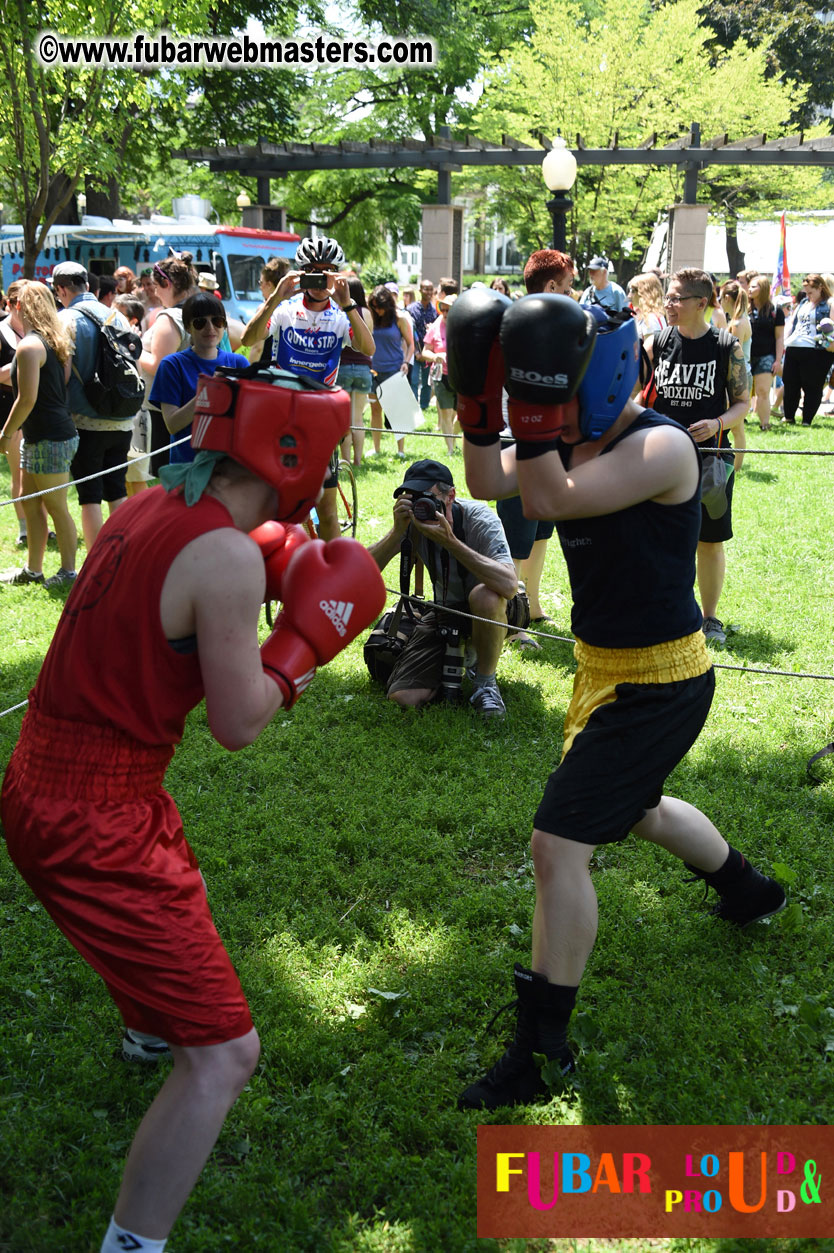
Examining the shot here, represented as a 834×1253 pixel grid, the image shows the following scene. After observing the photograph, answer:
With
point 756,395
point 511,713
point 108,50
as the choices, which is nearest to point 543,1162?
point 511,713

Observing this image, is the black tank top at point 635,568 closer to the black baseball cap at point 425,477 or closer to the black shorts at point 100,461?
the black baseball cap at point 425,477

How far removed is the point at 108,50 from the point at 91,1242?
13.8m

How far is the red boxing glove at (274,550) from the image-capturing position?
2252 millimetres

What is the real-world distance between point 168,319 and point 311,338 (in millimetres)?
1039

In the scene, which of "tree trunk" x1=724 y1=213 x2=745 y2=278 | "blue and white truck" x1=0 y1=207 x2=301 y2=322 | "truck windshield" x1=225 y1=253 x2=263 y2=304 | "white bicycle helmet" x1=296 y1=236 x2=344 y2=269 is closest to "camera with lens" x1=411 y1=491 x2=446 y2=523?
"white bicycle helmet" x1=296 y1=236 x2=344 y2=269

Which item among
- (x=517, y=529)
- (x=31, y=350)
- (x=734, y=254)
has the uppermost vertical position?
(x=734, y=254)

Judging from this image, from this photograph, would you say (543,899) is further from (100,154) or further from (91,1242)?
(100,154)

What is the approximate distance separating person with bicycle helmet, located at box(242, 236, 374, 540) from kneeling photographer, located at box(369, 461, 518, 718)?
193cm

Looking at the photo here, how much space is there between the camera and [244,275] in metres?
19.5

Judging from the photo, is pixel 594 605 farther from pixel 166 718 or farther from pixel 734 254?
pixel 734 254

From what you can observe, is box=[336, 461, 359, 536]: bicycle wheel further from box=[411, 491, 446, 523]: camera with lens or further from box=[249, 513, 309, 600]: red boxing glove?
box=[249, 513, 309, 600]: red boxing glove

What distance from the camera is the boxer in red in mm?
1889

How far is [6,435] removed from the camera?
6.47m

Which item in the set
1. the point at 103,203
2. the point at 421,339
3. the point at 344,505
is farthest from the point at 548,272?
the point at 103,203
